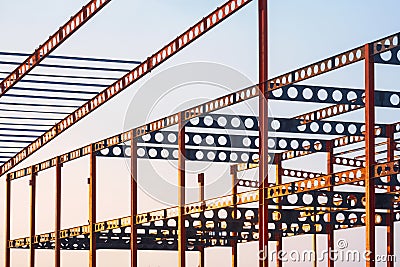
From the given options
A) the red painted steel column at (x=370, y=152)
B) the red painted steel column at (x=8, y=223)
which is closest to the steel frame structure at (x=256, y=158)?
the red painted steel column at (x=370, y=152)

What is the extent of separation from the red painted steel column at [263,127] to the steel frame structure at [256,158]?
0.13 ft

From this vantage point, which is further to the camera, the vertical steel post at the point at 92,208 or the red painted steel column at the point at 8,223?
the red painted steel column at the point at 8,223

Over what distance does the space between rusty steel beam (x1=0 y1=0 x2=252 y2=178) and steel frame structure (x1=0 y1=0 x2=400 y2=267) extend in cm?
8

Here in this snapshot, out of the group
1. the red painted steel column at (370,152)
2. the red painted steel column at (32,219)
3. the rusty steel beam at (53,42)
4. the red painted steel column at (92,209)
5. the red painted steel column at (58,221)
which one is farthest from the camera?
the red painted steel column at (32,219)

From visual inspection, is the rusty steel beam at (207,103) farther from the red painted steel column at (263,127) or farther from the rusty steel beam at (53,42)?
the rusty steel beam at (53,42)

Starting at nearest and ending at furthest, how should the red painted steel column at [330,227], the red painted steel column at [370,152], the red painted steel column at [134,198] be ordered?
the red painted steel column at [370,152]
the red painted steel column at [330,227]
the red painted steel column at [134,198]

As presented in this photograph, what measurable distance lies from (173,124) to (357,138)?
8.70 m

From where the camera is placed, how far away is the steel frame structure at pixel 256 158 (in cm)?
4316

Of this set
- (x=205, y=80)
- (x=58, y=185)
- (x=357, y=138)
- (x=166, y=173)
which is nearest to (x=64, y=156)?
(x=58, y=185)

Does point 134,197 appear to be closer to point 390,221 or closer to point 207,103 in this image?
point 207,103

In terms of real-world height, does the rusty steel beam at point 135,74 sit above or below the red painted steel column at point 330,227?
above

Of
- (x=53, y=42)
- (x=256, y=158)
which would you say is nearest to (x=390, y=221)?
(x=256, y=158)

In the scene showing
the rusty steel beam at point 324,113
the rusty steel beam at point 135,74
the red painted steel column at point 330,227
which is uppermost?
the rusty steel beam at point 135,74

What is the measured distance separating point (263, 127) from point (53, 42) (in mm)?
16196
